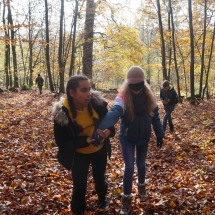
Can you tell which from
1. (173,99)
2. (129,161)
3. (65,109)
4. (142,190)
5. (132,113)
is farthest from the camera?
(173,99)

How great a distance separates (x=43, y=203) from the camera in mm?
4508

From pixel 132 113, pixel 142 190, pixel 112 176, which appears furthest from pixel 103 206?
pixel 112 176

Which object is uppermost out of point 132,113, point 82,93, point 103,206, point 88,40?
point 88,40

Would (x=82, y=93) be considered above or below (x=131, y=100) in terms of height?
above

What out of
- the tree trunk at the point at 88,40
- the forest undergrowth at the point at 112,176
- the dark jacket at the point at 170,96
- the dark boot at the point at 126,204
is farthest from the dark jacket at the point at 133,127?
the tree trunk at the point at 88,40

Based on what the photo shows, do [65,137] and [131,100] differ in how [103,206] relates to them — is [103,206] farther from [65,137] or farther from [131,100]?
[131,100]

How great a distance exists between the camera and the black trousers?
3.45 meters

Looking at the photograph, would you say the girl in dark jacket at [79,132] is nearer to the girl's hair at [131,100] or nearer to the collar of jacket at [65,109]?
the collar of jacket at [65,109]

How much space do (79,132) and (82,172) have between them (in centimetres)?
60

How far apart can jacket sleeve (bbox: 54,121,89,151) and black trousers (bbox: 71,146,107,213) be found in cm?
27

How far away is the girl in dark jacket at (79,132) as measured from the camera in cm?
327

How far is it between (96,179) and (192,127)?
27.2 feet

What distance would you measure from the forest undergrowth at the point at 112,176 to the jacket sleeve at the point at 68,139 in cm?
156

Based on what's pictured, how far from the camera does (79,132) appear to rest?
3.35 m
